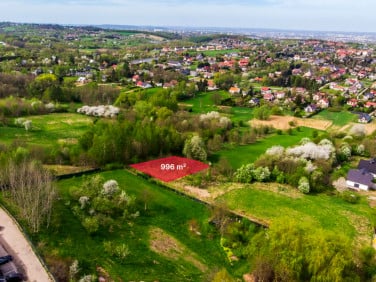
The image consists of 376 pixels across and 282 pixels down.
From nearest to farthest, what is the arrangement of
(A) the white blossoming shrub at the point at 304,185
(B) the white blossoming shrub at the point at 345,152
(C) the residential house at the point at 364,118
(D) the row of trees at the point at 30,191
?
(D) the row of trees at the point at 30,191 → (A) the white blossoming shrub at the point at 304,185 → (B) the white blossoming shrub at the point at 345,152 → (C) the residential house at the point at 364,118

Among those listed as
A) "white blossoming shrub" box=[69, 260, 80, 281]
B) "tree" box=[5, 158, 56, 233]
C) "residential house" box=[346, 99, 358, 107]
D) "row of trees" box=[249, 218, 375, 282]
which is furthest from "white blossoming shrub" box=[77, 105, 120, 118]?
"residential house" box=[346, 99, 358, 107]

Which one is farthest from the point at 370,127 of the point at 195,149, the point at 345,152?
the point at 195,149

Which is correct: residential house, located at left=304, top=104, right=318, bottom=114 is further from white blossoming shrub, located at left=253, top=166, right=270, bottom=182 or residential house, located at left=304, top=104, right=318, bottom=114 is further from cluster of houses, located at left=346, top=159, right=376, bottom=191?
white blossoming shrub, located at left=253, top=166, right=270, bottom=182

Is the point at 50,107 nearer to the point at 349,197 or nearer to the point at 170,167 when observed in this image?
the point at 170,167

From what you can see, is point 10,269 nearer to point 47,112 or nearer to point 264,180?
point 264,180

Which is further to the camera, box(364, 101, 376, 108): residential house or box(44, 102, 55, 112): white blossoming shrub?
box(364, 101, 376, 108): residential house

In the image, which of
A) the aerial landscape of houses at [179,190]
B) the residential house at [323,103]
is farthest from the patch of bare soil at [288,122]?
the residential house at [323,103]

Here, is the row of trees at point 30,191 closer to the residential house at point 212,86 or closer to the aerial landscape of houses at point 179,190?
the aerial landscape of houses at point 179,190
